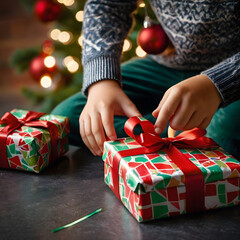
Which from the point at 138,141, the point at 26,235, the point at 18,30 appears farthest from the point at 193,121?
the point at 18,30

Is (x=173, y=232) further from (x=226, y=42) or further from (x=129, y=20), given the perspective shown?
(x=129, y=20)

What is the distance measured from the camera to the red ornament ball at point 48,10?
5.47 feet

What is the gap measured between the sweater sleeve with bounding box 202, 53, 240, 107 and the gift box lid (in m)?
0.14

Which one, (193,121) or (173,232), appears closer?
(173,232)

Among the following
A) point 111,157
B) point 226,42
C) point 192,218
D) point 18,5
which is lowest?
point 192,218

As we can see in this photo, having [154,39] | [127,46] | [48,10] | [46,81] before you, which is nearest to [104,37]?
[154,39]

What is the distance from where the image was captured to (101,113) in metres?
0.83

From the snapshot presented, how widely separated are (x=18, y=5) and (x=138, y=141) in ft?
7.51

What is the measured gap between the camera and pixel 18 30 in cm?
274

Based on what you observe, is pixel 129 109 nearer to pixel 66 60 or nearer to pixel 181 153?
pixel 181 153

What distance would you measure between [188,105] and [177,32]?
0.32 metres

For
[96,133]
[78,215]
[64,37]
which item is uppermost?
[64,37]

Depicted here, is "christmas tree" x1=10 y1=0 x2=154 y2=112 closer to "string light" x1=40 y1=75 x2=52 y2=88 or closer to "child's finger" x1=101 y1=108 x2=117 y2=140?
"string light" x1=40 y1=75 x2=52 y2=88

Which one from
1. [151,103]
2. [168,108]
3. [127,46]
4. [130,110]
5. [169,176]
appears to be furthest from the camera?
[127,46]
